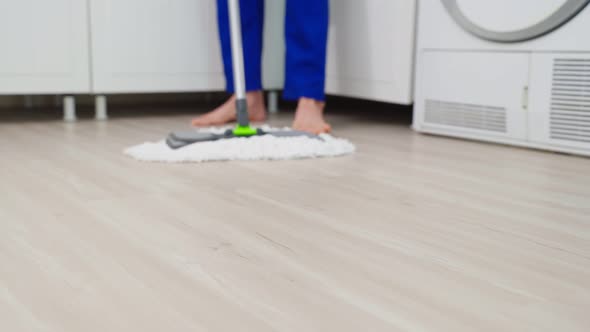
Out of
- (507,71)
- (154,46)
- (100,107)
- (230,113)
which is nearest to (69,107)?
(100,107)

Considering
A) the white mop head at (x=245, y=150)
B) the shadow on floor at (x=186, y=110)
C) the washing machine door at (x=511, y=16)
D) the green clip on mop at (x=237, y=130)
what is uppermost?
the washing machine door at (x=511, y=16)

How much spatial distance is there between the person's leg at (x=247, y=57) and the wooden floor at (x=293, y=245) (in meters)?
0.71

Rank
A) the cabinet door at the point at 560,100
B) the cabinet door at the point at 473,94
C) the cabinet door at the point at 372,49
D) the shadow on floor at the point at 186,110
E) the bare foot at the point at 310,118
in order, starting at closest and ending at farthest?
the cabinet door at the point at 560,100
the cabinet door at the point at 473,94
the bare foot at the point at 310,118
the cabinet door at the point at 372,49
the shadow on floor at the point at 186,110

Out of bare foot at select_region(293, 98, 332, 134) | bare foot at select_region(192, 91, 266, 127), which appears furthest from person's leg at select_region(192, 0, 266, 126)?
bare foot at select_region(293, 98, 332, 134)

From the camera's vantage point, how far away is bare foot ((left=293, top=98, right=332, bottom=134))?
78.4 inches

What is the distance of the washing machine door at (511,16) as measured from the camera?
1625mm

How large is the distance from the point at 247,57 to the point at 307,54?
0.31 metres

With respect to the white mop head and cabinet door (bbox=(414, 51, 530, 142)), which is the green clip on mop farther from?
cabinet door (bbox=(414, 51, 530, 142))

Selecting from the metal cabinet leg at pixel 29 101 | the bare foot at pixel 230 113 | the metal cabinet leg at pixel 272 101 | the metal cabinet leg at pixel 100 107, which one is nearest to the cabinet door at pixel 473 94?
the bare foot at pixel 230 113

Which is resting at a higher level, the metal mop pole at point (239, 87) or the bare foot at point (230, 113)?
the metal mop pole at point (239, 87)

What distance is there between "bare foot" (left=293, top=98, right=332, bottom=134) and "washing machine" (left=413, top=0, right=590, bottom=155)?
30cm

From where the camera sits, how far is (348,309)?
686mm

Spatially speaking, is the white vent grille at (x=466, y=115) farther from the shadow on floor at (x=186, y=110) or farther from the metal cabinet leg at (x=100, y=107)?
the metal cabinet leg at (x=100, y=107)

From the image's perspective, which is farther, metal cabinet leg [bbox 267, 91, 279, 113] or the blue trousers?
metal cabinet leg [bbox 267, 91, 279, 113]
